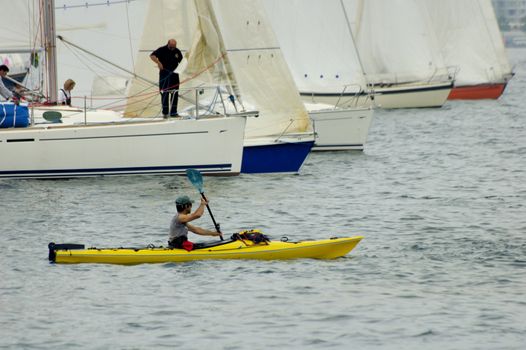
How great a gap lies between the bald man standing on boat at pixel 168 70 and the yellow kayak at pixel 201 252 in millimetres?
9340

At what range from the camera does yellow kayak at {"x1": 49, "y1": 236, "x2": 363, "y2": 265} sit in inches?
834

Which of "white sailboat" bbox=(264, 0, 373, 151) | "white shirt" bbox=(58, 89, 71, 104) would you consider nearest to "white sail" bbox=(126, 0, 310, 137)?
"white shirt" bbox=(58, 89, 71, 104)

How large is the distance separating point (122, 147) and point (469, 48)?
3965cm

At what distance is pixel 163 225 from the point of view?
25.9m

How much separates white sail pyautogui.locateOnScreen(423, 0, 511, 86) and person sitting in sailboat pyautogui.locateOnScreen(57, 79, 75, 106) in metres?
33.5

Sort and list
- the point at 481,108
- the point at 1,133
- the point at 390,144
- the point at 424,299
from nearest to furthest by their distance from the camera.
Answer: the point at 424,299 < the point at 1,133 < the point at 390,144 < the point at 481,108

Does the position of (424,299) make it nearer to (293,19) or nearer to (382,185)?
(382,185)

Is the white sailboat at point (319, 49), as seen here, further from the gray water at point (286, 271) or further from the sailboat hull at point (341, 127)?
the gray water at point (286, 271)

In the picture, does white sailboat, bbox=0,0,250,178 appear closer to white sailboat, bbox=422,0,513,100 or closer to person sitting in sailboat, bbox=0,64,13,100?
person sitting in sailboat, bbox=0,64,13,100

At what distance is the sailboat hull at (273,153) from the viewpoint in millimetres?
32656

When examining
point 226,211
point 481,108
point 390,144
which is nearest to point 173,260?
point 226,211

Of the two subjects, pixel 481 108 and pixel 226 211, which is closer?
pixel 226 211

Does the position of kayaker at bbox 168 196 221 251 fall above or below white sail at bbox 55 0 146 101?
below

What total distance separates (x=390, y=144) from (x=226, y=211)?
18.5 metres
